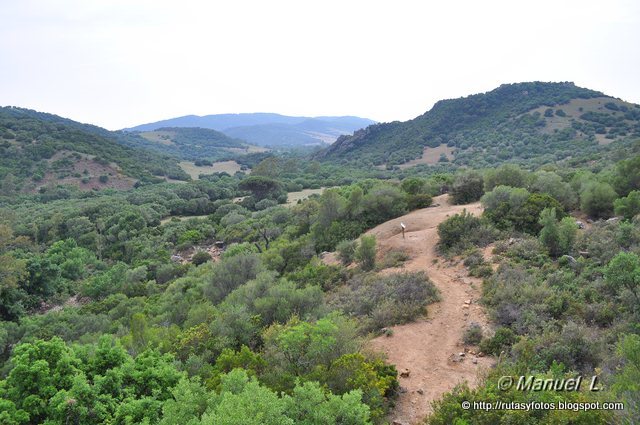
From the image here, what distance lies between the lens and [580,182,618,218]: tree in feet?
55.1

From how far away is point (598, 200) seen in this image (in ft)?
55.5

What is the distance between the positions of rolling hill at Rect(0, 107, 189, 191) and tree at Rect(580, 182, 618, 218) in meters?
67.2

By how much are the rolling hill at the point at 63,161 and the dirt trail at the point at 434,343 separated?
65501 millimetres

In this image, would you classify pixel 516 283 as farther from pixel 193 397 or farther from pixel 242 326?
pixel 193 397

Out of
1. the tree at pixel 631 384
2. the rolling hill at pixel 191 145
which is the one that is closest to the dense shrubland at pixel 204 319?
the tree at pixel 631 384

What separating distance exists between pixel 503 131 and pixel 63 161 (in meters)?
78.8

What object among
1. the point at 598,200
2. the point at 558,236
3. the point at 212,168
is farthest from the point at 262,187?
the point at 212,168

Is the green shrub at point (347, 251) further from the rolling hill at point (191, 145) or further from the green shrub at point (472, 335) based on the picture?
the rolling hill at point (191, 145)

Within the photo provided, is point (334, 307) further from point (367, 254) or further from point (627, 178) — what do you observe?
point (627, 178)

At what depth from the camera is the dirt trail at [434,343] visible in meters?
7.89

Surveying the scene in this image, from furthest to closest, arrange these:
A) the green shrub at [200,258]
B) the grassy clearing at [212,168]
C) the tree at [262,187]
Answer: the grassy clearing at [212,168] → the tree at [262,187] → the green shrub at [200,258]

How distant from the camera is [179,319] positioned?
15391mm

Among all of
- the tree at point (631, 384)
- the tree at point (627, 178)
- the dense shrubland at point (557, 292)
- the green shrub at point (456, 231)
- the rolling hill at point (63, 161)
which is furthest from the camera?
the rolling hill at point (63, 161)

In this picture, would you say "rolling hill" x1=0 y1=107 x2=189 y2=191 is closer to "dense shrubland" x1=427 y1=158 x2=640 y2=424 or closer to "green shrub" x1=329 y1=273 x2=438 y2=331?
"green shrub" x1=329 y1=273 x2=438 y2=331
